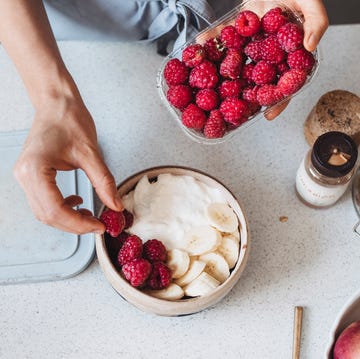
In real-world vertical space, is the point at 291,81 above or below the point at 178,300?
above

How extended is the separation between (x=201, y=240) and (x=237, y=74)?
0.27m

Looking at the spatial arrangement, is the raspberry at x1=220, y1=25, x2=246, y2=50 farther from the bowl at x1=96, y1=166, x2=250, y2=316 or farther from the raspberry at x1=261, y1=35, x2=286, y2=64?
the bowl at x1=96, y1=166, x2=250, y2=316

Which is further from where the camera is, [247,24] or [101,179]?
[247,24]

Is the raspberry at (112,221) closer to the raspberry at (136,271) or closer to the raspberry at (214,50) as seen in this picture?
the raspberry at (136,271)

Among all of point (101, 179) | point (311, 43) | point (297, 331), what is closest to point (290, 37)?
point (311, 43)

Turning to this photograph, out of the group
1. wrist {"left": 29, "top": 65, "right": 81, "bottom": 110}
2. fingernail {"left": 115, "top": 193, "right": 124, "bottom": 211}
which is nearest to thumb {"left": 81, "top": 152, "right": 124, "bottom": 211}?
fingernail {"left": 115, "top": 193, "right": 124, "bottom": 211}

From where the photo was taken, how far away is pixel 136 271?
2.76 ft

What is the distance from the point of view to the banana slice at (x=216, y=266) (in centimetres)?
90

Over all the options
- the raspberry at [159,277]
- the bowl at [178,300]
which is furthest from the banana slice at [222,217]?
the raspberry at [159,277]

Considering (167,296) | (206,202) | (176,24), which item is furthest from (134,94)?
(167,296)

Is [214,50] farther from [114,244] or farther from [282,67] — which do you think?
[114,244]

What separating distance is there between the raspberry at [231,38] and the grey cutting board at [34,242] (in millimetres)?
347

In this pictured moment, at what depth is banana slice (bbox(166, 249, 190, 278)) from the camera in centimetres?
89

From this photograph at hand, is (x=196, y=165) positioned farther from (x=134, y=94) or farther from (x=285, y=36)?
(x=285, y=36)
